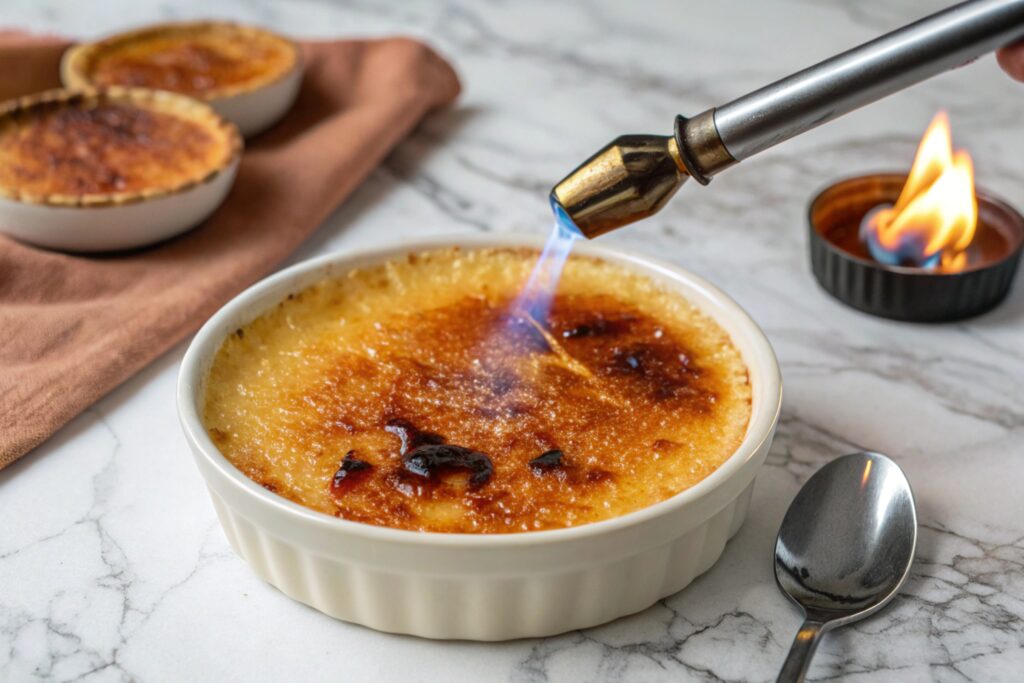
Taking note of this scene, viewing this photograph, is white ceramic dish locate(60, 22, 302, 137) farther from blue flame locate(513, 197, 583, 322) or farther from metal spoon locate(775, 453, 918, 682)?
metal spoon locate(775, 453, 918, 682)

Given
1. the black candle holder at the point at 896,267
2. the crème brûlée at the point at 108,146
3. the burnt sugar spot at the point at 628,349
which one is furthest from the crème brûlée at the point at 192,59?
the black candle holder at the point at 896,267

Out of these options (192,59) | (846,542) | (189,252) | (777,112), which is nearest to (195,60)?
(192,59)

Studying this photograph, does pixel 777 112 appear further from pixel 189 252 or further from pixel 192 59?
pixel 192 59

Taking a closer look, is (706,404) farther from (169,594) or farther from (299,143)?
(299,143)

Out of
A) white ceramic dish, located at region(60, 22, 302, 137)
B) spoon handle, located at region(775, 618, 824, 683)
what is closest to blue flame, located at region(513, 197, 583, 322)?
spoon handle, located at region(775, 618, 824, 683)

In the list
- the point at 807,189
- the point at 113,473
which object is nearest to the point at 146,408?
the point at 113,473
